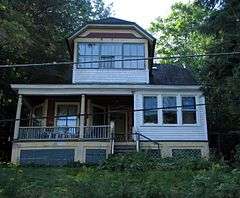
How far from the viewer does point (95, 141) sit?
83.1ft

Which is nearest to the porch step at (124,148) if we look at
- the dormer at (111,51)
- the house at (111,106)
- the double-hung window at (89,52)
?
the house at (111,106)

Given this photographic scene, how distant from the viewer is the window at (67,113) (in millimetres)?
28812

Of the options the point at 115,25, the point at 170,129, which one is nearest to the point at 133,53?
the point at 115,25

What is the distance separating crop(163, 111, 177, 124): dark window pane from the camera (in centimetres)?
2748

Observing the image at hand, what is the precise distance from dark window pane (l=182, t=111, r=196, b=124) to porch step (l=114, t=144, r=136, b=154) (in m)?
3.66

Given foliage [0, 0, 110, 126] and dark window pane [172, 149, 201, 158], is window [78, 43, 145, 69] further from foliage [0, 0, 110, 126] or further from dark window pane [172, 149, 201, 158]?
dark window pane [172, 149, 201, 158]

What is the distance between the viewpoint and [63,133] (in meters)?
26.1

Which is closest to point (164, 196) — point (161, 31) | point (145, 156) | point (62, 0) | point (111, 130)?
point (145, 156)

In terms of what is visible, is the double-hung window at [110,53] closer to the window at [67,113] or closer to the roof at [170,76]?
the roof at [170,76]

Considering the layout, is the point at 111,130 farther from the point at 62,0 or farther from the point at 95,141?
the point at 62,0

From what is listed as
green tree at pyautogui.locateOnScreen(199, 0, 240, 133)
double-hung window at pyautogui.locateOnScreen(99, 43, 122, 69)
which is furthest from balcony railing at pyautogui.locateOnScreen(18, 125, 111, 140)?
green tree at pyautogui.locateOnScreen(199, 0, 240, 133)

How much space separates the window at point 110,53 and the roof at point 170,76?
1805 millimetres

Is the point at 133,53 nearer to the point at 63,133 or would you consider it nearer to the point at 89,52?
the point at 89,52

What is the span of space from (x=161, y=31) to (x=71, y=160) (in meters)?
28.6
